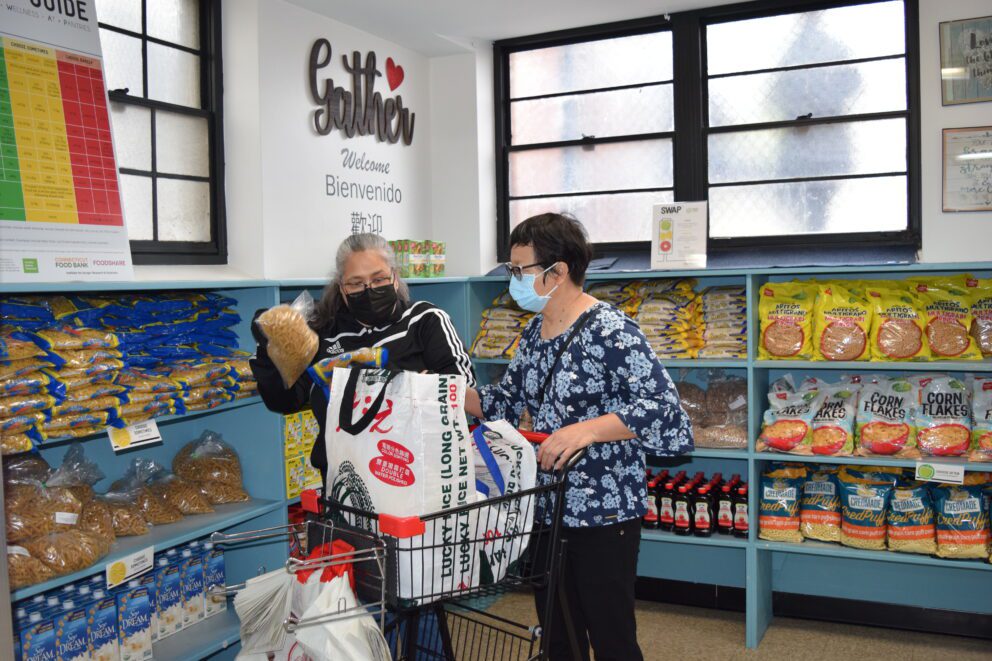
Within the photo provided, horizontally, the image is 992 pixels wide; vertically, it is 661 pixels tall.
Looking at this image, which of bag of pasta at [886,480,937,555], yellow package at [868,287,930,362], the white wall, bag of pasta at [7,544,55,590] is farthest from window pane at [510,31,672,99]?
bag of pasta at [7,544,55,590]

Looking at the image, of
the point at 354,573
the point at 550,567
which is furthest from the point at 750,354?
the point at 354,573

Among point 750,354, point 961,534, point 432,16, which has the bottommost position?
point 961,534

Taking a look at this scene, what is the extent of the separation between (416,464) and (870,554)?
2.56 meters

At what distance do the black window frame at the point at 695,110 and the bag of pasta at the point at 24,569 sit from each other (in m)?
3.02

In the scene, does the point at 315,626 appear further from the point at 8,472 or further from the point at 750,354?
the point at 750,354

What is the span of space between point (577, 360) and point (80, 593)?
1657 mm

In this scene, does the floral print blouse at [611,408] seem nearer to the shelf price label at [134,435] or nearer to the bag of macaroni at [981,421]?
the shelf price label at [134,435]

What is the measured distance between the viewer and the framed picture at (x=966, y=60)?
146 inches

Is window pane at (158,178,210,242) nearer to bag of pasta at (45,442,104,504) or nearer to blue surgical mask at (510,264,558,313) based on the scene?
bag of pasta at (45,442,104,504)

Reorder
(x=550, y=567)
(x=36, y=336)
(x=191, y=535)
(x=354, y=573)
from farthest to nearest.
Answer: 1. (x=191, y=535)
2. (x=36, y=336)
3. (x=550, y=567)
4. (x=354, y=573)

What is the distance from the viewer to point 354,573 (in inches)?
73.3

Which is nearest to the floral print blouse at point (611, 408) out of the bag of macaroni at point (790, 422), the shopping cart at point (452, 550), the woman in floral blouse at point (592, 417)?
the woman in floral blouse at point (592, 417)

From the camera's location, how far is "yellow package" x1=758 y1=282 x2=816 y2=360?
12.2 feet

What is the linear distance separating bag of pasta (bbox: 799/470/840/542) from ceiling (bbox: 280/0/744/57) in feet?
7.81
